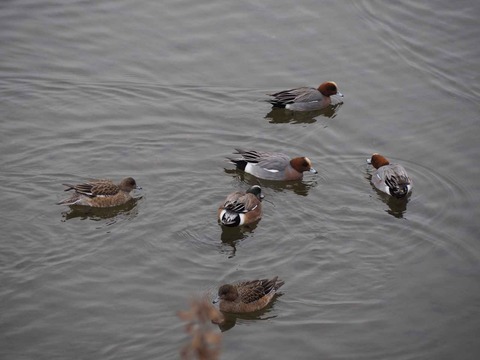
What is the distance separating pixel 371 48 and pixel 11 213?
26.5 feet

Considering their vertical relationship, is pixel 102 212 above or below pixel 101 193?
below

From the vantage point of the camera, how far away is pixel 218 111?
43.7 ft

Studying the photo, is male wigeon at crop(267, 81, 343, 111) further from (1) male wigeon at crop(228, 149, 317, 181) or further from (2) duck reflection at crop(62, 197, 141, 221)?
(2) duck reflection at crop(62, 197, 141, 221)

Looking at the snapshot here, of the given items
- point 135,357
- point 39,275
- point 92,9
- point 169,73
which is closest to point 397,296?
point 135,357

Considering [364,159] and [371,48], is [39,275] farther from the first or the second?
[371,48]

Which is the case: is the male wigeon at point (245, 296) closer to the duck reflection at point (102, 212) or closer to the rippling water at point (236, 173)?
the rippling water at point (236, 173)

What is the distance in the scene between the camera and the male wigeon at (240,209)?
10.6 metres

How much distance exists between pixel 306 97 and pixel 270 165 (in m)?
2.20

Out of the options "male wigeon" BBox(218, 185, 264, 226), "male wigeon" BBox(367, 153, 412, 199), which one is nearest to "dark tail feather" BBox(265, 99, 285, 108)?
"male wigeon" BBox(367, 153, 412, 199)

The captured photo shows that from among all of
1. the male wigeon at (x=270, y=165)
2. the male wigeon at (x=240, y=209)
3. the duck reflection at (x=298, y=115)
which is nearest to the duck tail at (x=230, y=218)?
the male wigeon at (x=240, y=209)

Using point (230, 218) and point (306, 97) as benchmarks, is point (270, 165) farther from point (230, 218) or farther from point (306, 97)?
point (306, 97)

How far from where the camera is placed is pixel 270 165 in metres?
12.1

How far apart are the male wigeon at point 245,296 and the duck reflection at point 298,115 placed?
4.89m

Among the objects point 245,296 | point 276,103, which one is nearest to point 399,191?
point 276,103
